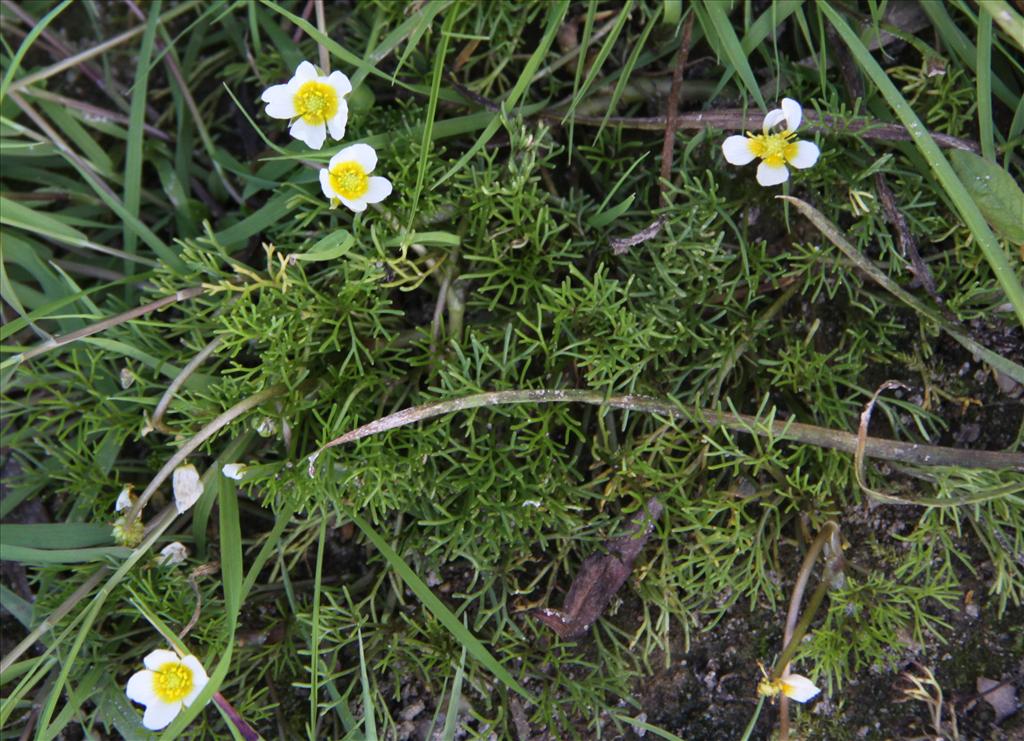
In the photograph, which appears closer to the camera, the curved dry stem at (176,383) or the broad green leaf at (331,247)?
the broad green leaf at (331,247)

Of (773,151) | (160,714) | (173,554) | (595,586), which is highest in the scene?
(773,151)

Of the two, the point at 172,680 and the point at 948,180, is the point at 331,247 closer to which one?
the point at 172,680

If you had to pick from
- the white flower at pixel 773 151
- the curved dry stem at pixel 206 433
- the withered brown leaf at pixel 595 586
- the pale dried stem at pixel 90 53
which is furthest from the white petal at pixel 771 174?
the pale dried stem at pixel 90 53

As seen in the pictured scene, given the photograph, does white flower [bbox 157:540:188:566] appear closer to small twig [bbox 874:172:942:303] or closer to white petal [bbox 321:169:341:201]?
white petal [bbox 321:169:341:201]

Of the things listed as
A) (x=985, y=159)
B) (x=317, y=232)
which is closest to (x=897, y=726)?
(x=985, y=159)

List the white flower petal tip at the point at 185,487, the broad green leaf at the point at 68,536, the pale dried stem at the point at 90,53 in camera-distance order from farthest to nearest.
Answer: the pale dried stem at the point at 90,53 < the broad green leaf at the point at 68,536 < the white flower petal tip at the point at 185,487

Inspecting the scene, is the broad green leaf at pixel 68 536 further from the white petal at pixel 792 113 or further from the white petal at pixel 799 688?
the white petal at pixel 792 113

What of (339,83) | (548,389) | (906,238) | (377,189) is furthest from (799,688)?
(339,83)

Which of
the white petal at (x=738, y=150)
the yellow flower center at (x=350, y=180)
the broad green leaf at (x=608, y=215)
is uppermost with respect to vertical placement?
the yellow flower center at (x=350, y=180)
